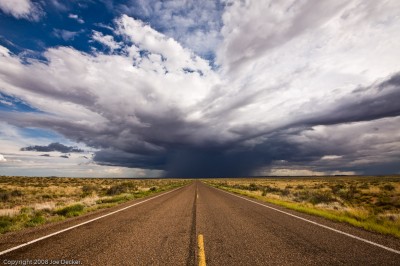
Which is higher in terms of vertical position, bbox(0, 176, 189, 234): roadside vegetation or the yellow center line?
bbox(0, 176, 189, 234): roadside vegetation

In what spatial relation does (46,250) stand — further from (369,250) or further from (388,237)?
(388,237)

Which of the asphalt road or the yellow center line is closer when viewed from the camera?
the yellow center line

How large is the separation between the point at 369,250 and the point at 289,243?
171 cm

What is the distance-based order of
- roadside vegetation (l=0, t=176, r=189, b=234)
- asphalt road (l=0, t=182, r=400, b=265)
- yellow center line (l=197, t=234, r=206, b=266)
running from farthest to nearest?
roadside vegetation (l=0, t=176, r=189, b=234) < asphalt road (l=0, t=182, r=400, b=265) < yellow center line (l=197, t=234, r=206, b=266)

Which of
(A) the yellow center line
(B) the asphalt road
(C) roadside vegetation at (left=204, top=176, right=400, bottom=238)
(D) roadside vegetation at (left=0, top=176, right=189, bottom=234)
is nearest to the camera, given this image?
(A) the yellow center line

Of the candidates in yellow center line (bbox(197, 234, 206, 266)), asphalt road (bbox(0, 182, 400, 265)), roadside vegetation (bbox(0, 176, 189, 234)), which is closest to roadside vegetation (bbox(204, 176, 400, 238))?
asphalt road (bbox(0, 182, 400, 265))

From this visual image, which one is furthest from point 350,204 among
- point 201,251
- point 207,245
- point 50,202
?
point 50,202

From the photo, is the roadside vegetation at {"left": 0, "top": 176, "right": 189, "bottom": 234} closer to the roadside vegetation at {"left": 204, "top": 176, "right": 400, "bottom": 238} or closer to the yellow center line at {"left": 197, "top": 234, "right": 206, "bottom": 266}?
the yellow center line at {"left": 197, "top": 234, "right": 206, "bottom": 266}

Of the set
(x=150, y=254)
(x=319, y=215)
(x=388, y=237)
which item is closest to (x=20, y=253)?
(x=150, y=254)

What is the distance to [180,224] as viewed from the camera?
372 inches

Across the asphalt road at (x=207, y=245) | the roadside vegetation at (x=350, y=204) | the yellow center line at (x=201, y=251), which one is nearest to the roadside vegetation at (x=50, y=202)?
the asphalt road at (x=207, y=245)

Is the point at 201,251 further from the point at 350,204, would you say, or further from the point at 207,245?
the point at 350,204

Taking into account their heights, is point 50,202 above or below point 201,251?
above

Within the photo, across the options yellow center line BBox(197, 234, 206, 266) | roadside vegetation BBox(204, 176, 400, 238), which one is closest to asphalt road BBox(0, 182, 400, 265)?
yellow center line BBox(197, 234, 206, 266)
